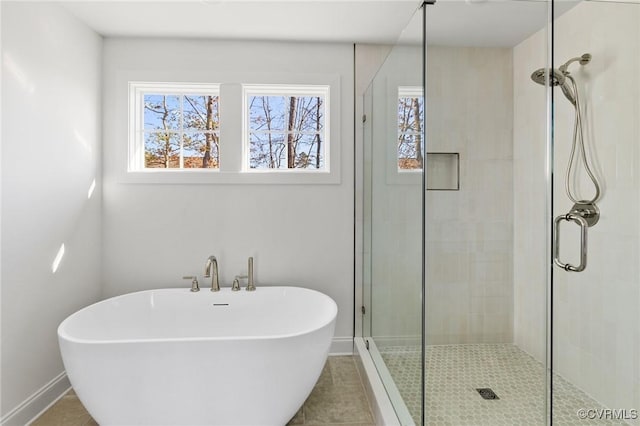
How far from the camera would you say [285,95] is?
111 inches

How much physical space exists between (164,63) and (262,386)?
2327mm

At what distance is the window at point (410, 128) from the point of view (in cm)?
149

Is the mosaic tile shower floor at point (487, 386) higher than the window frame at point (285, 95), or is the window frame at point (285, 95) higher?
the window frame at point (285, 95)

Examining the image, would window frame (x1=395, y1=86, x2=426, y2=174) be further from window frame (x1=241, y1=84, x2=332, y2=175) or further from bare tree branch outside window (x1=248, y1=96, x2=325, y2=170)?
bare tree branch outside window (x1=248, y1=96, x2=325, y2=170)

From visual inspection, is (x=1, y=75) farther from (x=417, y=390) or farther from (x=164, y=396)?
(x=417, y=390)

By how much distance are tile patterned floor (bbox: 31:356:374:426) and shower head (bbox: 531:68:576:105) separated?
5.86 feet

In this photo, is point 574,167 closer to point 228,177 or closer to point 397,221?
point 397,221

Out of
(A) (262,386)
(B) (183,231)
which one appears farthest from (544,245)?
(B) (183,231)

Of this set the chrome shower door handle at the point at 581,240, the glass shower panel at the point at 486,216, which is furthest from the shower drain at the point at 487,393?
the chrome shower door handle at the point at 581,240

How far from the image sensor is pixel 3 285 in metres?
1.79

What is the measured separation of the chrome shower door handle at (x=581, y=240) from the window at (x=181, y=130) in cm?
228

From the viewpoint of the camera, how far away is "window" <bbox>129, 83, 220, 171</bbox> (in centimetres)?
278

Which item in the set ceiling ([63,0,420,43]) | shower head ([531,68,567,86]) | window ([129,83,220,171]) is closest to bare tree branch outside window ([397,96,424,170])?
shower head ([531,68,567,86])

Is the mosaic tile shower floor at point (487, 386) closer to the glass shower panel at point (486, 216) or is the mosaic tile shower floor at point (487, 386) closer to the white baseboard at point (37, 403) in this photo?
the glass shower panel at point (486, 216)
